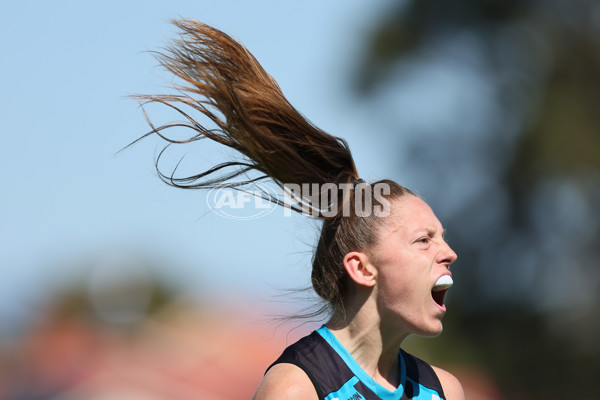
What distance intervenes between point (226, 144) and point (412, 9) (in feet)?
40.4

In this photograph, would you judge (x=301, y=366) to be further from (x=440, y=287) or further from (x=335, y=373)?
(x=440, y=287)

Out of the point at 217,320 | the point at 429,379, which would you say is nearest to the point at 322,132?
the point at 429,379

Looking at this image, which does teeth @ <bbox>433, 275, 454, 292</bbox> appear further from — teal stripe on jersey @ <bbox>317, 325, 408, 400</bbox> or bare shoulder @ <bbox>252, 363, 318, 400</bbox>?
bare shoulder @ <bbox>252, 363, 318, 400</bbox>

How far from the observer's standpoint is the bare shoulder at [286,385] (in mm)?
3613

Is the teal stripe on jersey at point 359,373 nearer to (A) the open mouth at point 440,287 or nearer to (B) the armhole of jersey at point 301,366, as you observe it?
(B) the armhole of jersey at point 301,366

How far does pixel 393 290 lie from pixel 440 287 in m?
0.22

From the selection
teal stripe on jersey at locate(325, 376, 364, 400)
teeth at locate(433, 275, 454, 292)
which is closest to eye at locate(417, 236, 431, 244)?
teeth at locate(433, 275, 454, 292)

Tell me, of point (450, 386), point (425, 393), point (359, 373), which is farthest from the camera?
point (450, 386)

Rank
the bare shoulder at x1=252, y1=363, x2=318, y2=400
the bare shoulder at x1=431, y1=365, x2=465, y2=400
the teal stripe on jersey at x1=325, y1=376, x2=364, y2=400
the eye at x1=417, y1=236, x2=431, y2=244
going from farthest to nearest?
the bare shoulder at x1=431, y1=365, x2=465, y2=400 → the eye at x1=417, y1=236, x2=431, y2=244 → the teal stripe on jersey at x1=325, y1=376, x2=364, y2=400 → the bare shoulder at x1=252, y1=363, x2=318, y2=400

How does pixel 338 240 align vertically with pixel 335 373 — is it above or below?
above

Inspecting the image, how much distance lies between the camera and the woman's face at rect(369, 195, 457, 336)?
388 cm

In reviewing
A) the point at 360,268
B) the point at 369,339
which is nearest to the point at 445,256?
the point at 360,268

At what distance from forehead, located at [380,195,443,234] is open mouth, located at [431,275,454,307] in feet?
0.82

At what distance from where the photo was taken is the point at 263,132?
418cm
